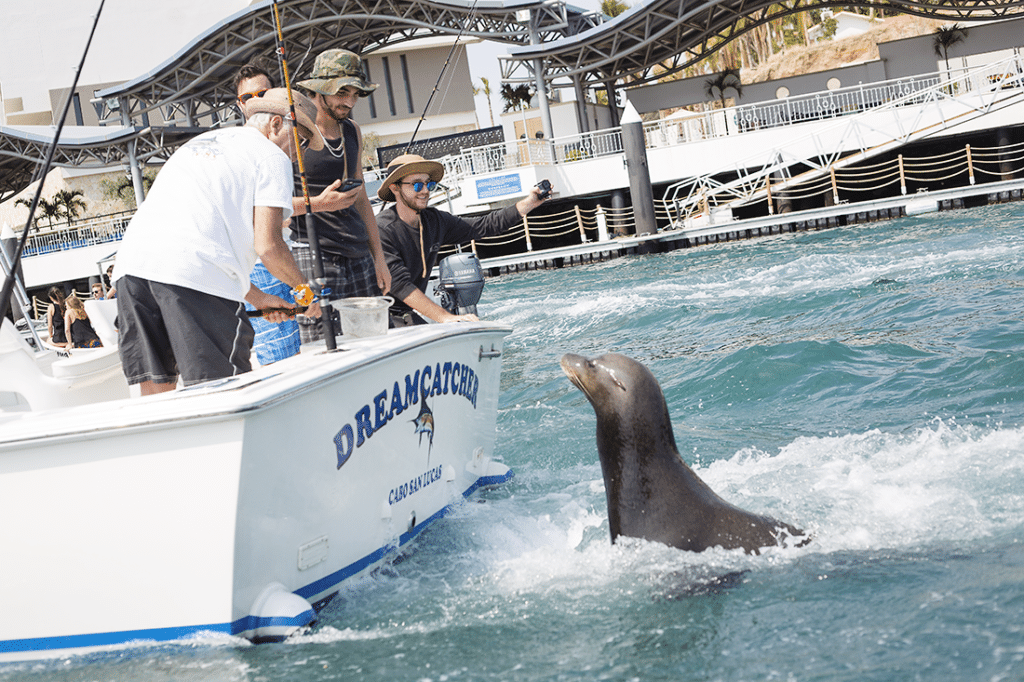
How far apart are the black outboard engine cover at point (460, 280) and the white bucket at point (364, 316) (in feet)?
9.93

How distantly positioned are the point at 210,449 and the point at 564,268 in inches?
865

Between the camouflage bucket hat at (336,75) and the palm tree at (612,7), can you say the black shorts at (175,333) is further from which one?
the palm tree at (612,7)

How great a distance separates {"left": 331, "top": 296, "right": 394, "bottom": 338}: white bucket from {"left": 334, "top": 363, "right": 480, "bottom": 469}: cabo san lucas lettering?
31 centimetres

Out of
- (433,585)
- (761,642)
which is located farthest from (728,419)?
(761,642)

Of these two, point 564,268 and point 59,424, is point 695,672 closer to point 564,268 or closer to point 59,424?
point 59,424

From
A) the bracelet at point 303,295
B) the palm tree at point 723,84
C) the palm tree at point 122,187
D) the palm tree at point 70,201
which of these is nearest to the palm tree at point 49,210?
the palm tree at point 70,201

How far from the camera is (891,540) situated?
389 cm

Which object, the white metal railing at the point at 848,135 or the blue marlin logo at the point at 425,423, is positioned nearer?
the blue marlin logo at the point at 425,423

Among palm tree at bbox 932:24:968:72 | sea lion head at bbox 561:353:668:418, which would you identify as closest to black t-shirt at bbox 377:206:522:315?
sea lion head at bbox 561:353:668:418

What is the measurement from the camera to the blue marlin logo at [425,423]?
4.44 m

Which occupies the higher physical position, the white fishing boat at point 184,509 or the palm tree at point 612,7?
the palm tree at point 612,7

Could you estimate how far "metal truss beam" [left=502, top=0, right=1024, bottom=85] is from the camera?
29531 mm

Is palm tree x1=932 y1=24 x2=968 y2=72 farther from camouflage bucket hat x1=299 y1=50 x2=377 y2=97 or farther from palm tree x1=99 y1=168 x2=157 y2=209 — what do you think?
palm tree x1=99 y1=168 x2=157 y2=209

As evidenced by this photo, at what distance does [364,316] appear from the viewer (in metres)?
4.47
